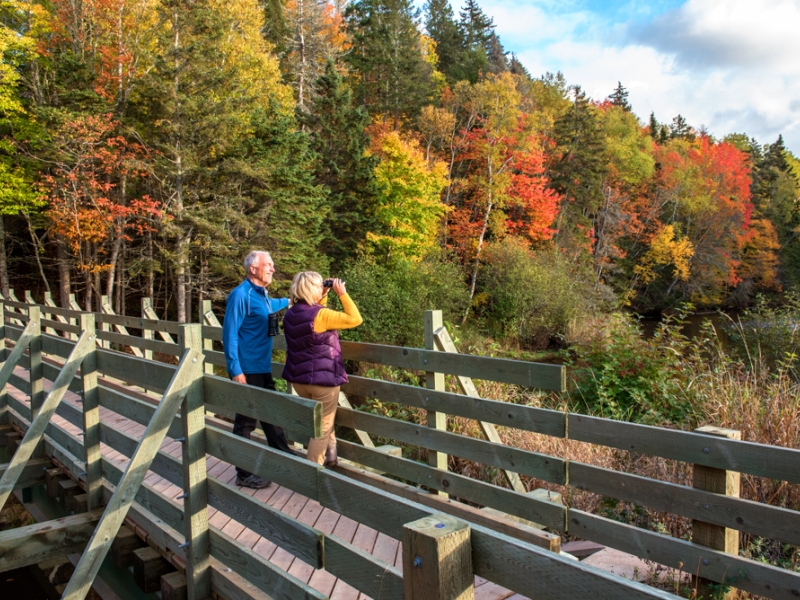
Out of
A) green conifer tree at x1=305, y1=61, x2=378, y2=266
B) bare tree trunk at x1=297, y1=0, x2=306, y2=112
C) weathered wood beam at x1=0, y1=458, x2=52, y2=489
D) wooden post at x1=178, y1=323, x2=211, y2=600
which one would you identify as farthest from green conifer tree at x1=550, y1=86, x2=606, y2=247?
wooden post at x1=178, y1=323, x2=211, y2=600

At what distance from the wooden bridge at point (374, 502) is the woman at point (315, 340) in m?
0.40

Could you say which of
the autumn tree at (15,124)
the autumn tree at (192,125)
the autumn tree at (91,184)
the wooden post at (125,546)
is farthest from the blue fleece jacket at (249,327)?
the autumn tree at (15,124)

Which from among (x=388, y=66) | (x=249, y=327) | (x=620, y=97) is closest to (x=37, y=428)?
(x=249, y=327)

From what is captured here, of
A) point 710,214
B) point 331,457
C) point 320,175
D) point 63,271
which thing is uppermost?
point 320,175

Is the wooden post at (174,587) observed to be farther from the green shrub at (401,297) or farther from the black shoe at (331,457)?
the green shrub at (401,297)

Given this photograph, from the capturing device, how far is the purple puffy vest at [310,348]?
168 inches

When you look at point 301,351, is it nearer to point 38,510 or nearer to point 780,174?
point 38,510

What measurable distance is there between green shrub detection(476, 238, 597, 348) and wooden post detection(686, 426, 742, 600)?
68.7 ft

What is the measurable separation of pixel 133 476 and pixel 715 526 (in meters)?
2.92

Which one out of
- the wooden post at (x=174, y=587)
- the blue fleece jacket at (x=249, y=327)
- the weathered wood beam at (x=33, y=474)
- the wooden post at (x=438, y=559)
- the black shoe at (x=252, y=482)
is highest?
the blue fleece jacket at (x=249, y=327)

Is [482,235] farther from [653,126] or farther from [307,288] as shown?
[653,126]

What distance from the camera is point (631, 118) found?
5069 cm

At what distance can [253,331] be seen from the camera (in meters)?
4.74

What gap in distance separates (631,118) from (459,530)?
55.0 m
